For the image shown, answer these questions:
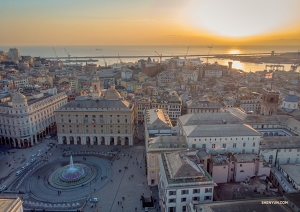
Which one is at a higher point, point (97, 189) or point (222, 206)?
point (222, 206)

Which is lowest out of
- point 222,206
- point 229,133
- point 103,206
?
point 103,206

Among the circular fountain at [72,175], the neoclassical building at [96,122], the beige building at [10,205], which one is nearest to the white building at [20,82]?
the neoclassical building at [96,122]

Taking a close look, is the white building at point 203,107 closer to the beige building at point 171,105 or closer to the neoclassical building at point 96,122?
the beige building at point 171,105

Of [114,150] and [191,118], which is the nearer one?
[191,118]

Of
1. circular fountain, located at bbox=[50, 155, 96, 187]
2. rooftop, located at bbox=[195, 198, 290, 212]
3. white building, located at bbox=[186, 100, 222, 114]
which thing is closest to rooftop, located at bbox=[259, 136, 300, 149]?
rooftop, located at bbox=[195, 198, 290, 212]

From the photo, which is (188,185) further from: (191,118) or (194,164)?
(191,118)

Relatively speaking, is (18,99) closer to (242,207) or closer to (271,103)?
(242,207)

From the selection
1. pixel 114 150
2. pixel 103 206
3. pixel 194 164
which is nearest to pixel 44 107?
pixel 114 150

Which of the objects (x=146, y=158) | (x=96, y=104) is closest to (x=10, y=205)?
(x=146, y=158)
